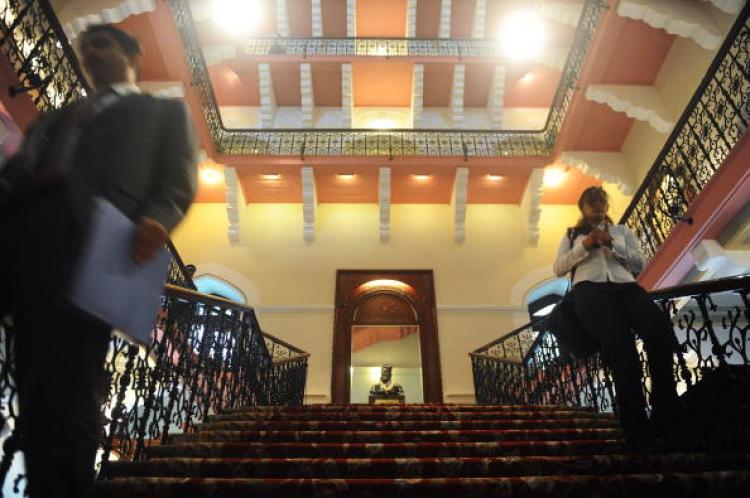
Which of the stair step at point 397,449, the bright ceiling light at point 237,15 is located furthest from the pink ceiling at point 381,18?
the stair step at point 397,449

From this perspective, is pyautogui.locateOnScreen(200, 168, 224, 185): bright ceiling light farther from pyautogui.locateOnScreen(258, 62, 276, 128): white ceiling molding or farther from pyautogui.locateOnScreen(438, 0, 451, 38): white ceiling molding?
pyautogui.locateOnScreen(438, 0, 451, 38): white ceiling molding

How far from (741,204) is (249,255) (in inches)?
325

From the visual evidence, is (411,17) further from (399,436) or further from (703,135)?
(399,436)

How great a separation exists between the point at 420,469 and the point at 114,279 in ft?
5.85

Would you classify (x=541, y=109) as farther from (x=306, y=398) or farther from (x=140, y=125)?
(x=140, y=125)

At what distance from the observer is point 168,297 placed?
3383 millimetres

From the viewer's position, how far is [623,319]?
2.78 metres

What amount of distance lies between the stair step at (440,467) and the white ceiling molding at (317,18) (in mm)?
11405

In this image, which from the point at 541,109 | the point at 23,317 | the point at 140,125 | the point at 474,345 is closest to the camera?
the point at 23,317

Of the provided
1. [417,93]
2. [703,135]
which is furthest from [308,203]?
[703,135]

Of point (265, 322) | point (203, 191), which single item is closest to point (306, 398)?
point (265, 322)

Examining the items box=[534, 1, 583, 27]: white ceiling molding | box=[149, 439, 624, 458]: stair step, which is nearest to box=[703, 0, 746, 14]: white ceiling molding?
box=[534, 1, 583, 27]: white ceiling molding

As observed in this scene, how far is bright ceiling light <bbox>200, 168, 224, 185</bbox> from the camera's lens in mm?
10438

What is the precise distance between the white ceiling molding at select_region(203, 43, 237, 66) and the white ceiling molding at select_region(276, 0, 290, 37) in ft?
6.13
